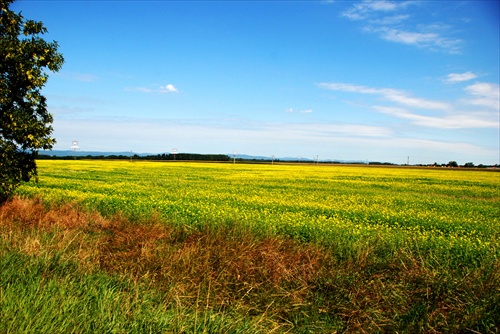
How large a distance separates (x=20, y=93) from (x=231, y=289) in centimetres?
1123

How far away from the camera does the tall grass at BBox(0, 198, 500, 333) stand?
455cm

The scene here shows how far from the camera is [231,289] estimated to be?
6.84 metres

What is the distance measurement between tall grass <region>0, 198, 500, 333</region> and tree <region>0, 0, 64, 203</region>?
4932 millimetres

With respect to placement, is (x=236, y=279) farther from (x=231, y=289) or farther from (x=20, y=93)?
(x=20, y=93)

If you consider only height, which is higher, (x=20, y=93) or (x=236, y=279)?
(x=20, y=93)

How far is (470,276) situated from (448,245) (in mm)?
3597

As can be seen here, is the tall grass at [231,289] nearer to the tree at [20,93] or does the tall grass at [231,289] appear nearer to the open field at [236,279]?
the open field at [236,279]

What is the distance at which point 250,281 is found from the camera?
23.5 feet

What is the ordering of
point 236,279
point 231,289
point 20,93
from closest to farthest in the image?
point 231,289, point 236,279, point 20,93

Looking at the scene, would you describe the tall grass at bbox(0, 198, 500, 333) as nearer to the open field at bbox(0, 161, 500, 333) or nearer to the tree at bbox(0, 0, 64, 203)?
the open field at bbox(0, 161, 500, 333)

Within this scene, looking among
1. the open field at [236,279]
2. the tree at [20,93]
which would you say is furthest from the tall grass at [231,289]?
the tree at [20,93]

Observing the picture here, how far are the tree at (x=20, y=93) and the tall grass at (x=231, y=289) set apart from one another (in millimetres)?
4932

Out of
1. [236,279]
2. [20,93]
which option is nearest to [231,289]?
[236,279]

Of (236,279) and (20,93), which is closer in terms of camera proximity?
(236,279)
